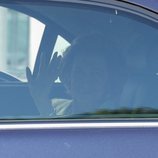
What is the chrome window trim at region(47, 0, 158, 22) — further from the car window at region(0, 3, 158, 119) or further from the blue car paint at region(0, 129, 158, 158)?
the blue car paint at region(0, 129, 158, 158)

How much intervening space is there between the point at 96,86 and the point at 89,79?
0.12 ft

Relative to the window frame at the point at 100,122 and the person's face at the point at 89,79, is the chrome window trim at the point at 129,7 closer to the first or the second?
the window frame at the point at 100,122

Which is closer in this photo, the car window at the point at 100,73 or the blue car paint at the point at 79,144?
the blue car paint at the point at 79,144

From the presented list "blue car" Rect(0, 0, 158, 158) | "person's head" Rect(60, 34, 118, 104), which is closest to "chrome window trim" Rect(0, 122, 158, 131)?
"blue car" Rect(0, 0, 158, 158)

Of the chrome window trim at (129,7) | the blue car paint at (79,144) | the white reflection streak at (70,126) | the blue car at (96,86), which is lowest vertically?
the blue car paint at (79,144)

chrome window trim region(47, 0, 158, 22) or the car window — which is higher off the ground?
chrome window trim region(47, 0, 158, 22)

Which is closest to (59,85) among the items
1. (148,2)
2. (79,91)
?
(79,91)

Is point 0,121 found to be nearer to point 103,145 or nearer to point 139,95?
point 103,145

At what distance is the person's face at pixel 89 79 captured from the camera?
2.33 meters

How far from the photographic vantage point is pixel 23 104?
7.67 ft

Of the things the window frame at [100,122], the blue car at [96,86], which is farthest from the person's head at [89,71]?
the window frame at [100,122]

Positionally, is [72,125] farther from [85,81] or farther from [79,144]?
[85,81]

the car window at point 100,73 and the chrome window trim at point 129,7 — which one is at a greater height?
the chrome window trim at point 129,7

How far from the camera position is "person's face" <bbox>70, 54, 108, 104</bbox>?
7.64ft
